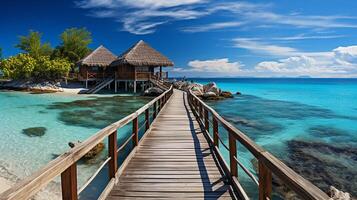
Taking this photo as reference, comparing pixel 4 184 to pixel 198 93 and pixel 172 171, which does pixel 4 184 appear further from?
pixel 198 93

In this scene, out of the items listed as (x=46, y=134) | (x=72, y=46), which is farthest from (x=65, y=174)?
(x=72, y=46)

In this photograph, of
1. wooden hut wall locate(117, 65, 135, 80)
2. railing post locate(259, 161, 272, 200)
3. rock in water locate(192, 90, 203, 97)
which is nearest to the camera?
railing post locate(259, 161, 272, 200)

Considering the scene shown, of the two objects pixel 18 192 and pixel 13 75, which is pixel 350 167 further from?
pixel 13 75

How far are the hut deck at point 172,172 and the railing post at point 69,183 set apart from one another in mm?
1019

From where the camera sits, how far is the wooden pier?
1829mm

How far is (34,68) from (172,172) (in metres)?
33.4

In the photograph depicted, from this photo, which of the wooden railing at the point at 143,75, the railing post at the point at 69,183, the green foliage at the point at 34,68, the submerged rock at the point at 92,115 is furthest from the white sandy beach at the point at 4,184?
the green foliage at the point at 34,68

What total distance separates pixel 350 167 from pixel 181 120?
5.63 m

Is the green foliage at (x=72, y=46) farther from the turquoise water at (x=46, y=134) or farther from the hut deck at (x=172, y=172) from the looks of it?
the hut deck at (x=172, y=172)

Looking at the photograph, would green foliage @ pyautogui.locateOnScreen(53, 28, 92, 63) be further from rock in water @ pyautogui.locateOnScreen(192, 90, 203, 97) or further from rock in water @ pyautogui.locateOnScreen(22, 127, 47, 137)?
rock in water @ pyautogui.locateOnScreen(22, 127, 47, 137)

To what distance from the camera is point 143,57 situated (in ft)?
90.4

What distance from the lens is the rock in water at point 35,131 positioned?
35.9 feet

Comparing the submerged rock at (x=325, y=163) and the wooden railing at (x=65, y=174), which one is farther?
the submerged rock at (x=325, y=163)

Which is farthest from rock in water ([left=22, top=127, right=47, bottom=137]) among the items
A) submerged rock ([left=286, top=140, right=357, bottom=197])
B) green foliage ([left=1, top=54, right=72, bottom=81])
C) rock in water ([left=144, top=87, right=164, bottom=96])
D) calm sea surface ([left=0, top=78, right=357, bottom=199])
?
green foliage ([left=1, top=54, right=72, bottom=81])
